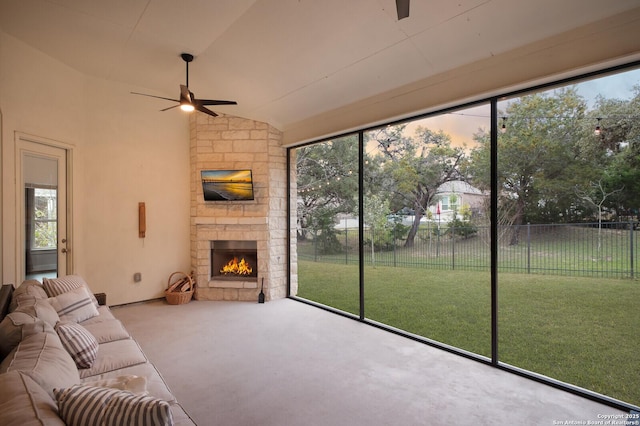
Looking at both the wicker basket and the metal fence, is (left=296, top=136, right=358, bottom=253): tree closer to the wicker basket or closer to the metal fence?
the metal fence

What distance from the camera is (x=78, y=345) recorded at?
86.0 inches

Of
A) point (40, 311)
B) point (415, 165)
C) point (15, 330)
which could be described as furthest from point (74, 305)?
point (415, 165)

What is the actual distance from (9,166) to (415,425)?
4.58 m

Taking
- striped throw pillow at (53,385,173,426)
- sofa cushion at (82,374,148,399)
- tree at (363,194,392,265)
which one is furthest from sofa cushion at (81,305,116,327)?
tree at (363,194,392,265)

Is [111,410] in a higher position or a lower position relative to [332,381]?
higher

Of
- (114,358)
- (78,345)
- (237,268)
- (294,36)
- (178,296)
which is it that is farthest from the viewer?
(237,268)

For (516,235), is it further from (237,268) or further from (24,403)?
(24,403)

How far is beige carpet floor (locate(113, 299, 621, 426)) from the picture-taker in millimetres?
2373

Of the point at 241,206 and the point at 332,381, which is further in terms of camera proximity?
the point at 241,206

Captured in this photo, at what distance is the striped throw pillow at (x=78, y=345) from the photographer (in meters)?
2.14

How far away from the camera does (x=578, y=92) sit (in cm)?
345

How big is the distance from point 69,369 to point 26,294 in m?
1.52

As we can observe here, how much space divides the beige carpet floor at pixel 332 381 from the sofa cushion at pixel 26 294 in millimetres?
1156

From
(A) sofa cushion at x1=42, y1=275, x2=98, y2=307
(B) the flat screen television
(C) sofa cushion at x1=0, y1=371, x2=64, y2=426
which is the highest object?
(B) the flat screen television
